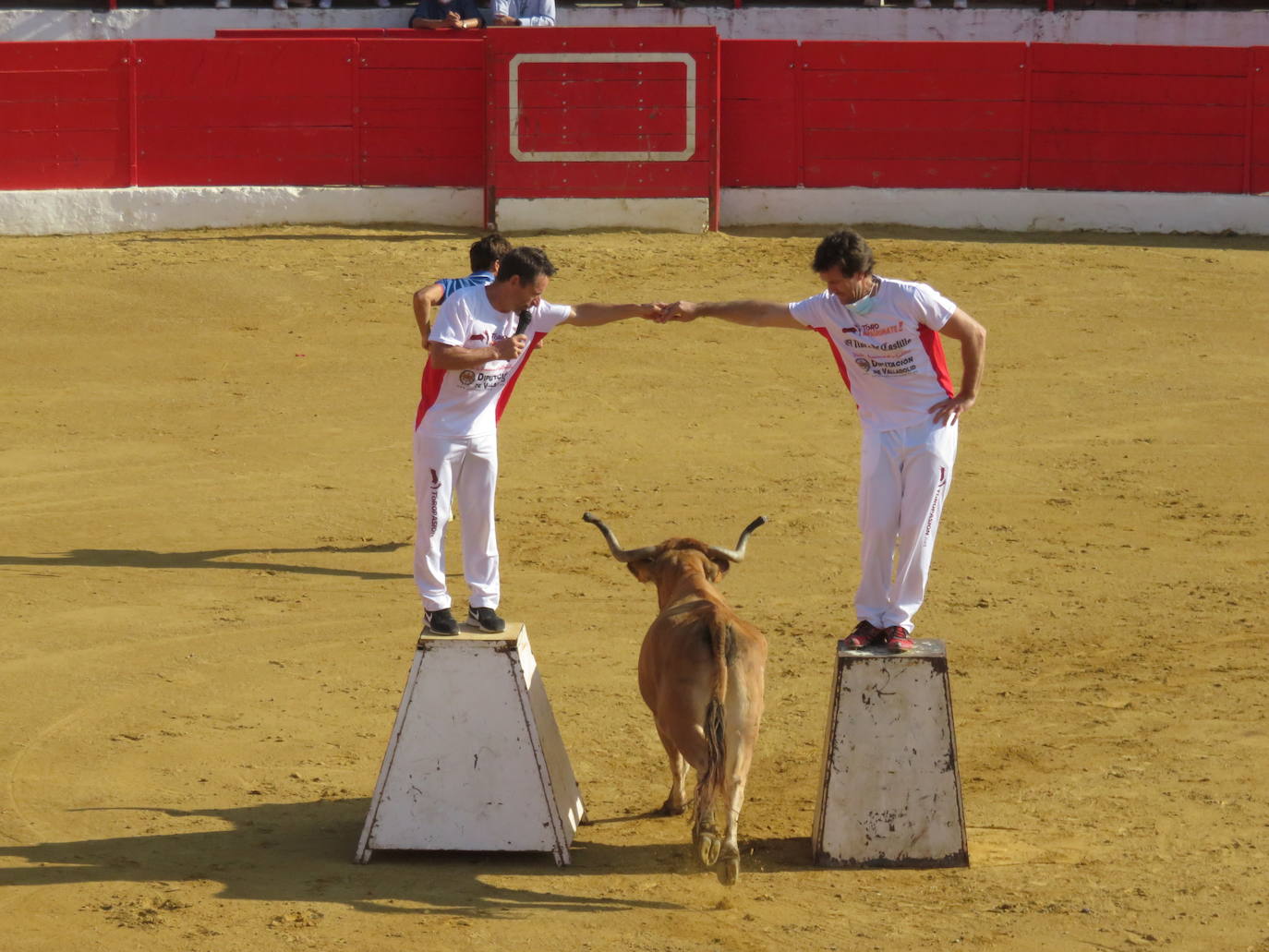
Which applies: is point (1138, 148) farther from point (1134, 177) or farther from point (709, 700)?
point (709, 700)

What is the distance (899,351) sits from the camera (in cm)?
625

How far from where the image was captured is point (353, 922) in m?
5.87

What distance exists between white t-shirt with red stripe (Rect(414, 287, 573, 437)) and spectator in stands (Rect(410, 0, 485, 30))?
13.0 metres

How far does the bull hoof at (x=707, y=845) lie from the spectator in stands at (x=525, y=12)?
15011 millimetres

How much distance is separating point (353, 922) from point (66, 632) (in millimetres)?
3584

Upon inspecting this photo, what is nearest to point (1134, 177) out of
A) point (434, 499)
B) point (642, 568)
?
point (642, 568)

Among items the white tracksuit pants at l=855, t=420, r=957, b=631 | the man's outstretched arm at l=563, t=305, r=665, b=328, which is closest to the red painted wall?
the man's outstretched arm at l=563, t=305, r=665, b=328

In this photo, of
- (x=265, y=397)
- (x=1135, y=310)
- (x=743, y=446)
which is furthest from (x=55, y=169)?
(x=1135, y=310)

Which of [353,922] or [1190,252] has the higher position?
[1190,252]

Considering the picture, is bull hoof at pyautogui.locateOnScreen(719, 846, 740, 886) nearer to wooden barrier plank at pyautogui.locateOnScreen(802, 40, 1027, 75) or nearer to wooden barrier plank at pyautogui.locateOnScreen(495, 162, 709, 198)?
wooden barrier plank at pyautogui.locateOnScreen(495, 162, 709, 198)

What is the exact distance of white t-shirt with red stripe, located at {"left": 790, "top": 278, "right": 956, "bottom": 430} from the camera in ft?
20.5

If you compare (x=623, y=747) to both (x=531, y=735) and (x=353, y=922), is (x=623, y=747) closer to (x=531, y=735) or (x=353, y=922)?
(x=531, y=735)

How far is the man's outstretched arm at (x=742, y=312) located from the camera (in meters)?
6.64

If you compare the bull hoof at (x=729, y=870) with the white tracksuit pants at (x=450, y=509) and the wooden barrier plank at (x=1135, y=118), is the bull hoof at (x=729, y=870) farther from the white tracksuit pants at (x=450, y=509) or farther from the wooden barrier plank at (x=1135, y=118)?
the wooden barrier plank at (x=1135, y=118)
